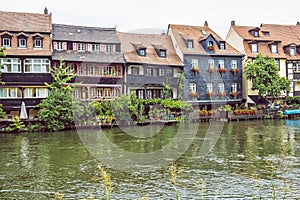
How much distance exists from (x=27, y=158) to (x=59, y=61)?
1862 cm

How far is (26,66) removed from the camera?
37.4 metres

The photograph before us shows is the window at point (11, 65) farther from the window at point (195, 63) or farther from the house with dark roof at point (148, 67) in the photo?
the window at point (195, 63)

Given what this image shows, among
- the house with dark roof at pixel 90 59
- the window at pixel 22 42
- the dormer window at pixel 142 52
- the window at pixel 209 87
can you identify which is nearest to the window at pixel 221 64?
the window at pixel 209 87

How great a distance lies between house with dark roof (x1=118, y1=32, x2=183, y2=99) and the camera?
4172 cm

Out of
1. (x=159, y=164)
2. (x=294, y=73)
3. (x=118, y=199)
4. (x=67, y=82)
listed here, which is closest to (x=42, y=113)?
(x=67, y=82)

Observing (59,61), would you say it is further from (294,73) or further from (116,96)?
(294,73)

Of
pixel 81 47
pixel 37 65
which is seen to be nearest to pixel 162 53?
pixel 81 47

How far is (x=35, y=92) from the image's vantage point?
37.6 metres

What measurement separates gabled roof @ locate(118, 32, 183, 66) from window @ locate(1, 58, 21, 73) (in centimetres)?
1028

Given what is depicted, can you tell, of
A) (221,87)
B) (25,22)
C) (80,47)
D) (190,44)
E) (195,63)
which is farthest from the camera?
(221,87)

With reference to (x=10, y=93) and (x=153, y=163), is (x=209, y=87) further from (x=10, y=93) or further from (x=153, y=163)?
(x=153, y=163)

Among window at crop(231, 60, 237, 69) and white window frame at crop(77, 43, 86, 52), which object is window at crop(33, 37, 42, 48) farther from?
window at crop(231, 60, 237, 69)

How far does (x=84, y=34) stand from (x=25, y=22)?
5.80 metres

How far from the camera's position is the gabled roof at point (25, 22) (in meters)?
38.4
